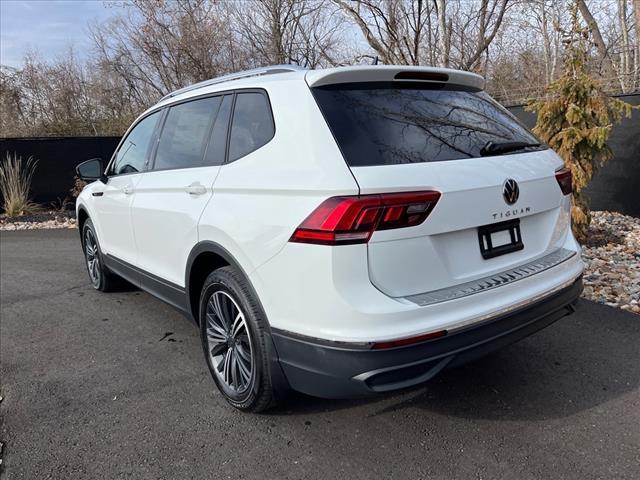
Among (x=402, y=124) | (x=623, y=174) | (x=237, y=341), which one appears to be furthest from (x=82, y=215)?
(x=623, y=174)

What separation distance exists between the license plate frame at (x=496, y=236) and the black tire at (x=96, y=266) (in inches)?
154

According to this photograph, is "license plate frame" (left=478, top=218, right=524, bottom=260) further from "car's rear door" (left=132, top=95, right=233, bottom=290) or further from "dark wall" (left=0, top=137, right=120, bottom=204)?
"dark wall" (left=0, top=137, right=120, bottom=204)

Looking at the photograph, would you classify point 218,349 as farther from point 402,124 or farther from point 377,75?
point 377,75

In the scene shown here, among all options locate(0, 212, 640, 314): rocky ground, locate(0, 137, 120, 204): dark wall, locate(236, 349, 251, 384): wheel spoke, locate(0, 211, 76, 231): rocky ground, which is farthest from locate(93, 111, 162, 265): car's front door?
locate(0, 137, 120, 204): dark wall

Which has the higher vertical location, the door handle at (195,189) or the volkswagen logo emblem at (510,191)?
the door handle at (195,189)

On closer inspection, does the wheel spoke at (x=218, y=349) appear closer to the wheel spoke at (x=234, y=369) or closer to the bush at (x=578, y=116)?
the wheel spoke at (x=234, y=369)

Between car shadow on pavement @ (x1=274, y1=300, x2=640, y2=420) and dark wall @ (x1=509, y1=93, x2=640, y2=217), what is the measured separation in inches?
178

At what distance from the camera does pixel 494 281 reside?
239 cm

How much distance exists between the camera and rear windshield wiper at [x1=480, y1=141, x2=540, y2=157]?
2.53m

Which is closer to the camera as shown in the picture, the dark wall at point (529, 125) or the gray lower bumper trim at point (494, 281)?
the gray lower bumper trim at point (494, 281)

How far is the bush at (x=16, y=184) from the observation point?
10.7 meters

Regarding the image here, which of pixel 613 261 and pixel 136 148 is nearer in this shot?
pixel 136 148

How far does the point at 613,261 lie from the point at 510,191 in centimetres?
391

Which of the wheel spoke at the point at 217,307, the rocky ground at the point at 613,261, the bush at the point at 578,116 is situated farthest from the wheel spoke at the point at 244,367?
the bush at the point at 578,116
